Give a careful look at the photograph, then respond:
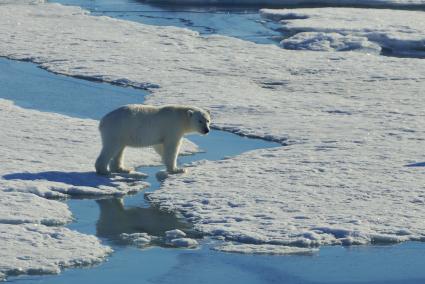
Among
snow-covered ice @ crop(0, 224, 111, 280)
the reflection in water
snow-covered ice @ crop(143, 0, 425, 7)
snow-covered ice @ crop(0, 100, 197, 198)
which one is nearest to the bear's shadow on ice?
snow-covered ice @ crop(0, 100, 197, 198)

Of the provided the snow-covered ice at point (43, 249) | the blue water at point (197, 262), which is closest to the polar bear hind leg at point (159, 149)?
the blue water at point (197, 262)

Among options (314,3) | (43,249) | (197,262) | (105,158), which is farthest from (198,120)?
(314,3)

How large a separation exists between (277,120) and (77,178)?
3.53 metres

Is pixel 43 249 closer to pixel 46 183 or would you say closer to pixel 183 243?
pixel 183 243

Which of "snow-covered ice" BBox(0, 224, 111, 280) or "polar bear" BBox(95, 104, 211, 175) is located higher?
"polar bear" BBox(95, 104, 211, 175)

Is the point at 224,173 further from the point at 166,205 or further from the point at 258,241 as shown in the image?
the point at 258,241

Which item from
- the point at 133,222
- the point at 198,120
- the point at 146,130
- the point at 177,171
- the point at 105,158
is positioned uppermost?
the point at 198,120

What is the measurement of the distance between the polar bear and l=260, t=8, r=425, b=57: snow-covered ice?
29.0 ft

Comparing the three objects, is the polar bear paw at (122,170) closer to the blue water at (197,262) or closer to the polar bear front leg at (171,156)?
the polar bear front leg at (171,156)

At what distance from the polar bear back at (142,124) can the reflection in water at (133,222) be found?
847 mm

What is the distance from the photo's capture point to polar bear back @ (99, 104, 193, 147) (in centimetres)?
936

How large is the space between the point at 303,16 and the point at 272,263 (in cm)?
1501

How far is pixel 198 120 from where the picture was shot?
962 centimetres

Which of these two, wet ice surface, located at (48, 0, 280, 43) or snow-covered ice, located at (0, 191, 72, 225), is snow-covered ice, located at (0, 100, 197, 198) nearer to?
snow-covered ice, located at (0, 191, 72, 225)
